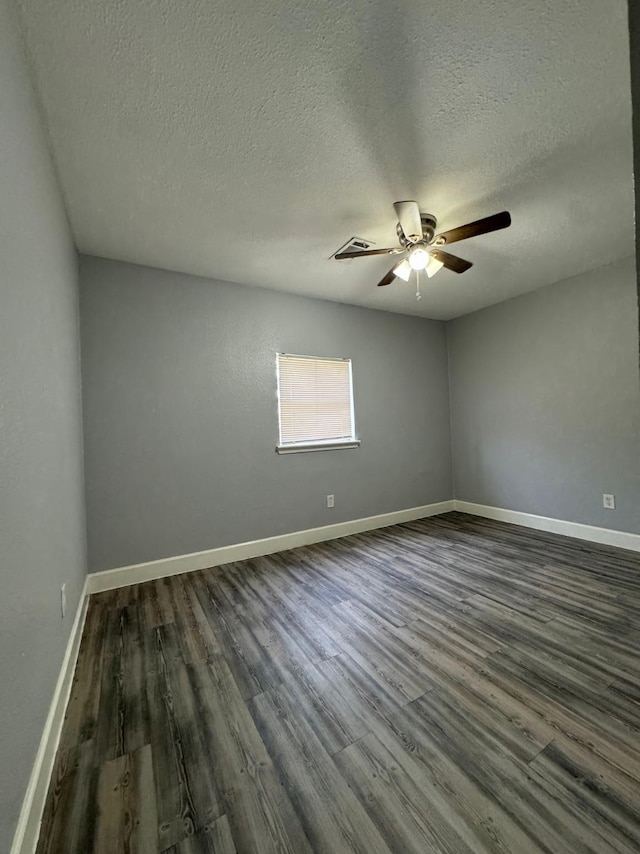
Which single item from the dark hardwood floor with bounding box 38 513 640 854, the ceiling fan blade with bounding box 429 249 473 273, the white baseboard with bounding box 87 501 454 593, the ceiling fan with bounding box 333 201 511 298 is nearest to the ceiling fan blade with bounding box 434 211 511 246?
the ceiling fan with bounding box 333 201 511 298

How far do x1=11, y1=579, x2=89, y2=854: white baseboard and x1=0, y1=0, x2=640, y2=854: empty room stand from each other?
0.01 m

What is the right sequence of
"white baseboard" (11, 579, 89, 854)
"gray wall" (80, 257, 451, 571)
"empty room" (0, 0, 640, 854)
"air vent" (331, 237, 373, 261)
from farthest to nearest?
"gray wall" (80, 257, 451, 571), "air vent" (331, 237, 373, 261), "empty room" (0, 0, 640, 854), "white baseboard" (11, 579, 89, 854)

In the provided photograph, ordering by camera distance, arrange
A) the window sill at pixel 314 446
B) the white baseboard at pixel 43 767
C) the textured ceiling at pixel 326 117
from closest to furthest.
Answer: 1. the white baseboard at pixel 43 767
2. the textured ceiling at pixel 326 117
3. the window sill at pixel 314 446

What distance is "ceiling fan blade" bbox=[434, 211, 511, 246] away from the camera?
1.69 meters

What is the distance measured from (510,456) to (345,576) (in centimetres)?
243

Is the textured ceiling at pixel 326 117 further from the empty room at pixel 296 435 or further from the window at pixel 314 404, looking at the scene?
the window at pixel 314 404

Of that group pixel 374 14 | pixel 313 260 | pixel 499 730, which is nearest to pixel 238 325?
pixel 313 260

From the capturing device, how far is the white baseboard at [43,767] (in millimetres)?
859

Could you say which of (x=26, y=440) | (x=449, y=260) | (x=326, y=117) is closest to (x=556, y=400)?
(x=449, y=260)

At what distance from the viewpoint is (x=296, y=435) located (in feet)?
10.9

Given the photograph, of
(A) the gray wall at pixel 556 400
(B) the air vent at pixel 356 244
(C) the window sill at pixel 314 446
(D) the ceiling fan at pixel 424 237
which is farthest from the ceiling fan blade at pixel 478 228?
(C) the window sill at pixel 314 446

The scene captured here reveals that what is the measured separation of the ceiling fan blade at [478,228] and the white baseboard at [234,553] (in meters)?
2.68

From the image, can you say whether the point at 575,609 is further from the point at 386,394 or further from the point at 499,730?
the point at 386,394

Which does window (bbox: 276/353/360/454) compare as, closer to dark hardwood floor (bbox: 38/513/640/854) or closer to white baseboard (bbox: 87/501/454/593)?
white baseboard (bbox: 87/501/454/593)
